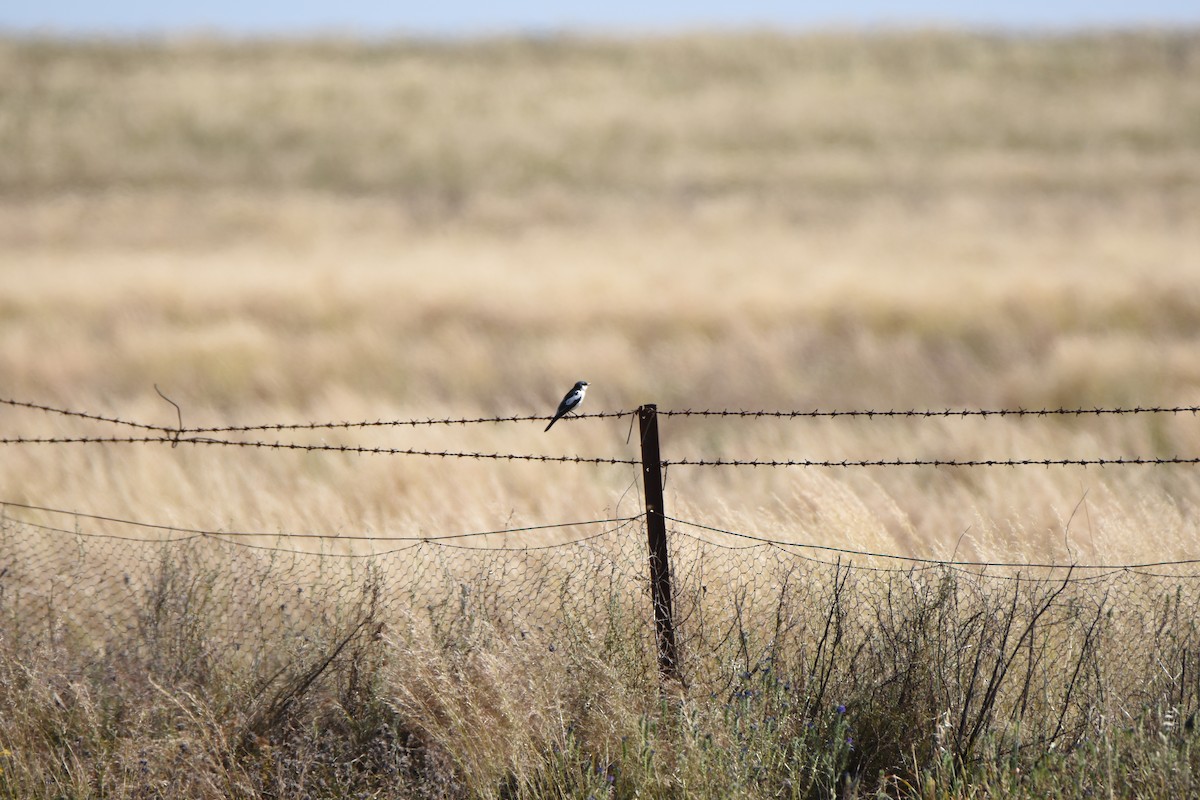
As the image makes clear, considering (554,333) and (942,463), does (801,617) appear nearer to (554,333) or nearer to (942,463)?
(942,463)

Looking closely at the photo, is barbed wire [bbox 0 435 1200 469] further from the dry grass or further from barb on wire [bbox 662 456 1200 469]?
the dry grass

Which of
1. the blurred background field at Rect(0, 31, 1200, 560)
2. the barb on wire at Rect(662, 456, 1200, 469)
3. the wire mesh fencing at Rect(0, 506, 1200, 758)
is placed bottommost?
the wire mesh fencing at Rect(0, 506, 1200, 758)

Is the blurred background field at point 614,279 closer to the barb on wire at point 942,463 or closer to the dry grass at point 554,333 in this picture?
the dry grass at point 554,333

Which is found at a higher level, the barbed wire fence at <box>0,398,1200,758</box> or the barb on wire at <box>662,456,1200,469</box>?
the barb on wire at <box>662,456,1200,469</box>

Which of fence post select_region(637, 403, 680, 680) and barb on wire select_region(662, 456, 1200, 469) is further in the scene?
barb on wire select_region(662, 456, 1200, 469)

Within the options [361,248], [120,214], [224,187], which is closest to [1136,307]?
[361,248]

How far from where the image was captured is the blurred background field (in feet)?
23.2

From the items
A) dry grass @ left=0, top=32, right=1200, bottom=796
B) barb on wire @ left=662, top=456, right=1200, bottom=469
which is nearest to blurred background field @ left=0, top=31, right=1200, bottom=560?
dry grass @ left=0, top=32, right=1200, bottom=796

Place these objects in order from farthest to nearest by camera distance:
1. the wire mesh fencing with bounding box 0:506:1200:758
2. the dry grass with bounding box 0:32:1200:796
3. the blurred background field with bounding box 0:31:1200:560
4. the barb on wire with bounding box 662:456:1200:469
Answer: the blurred background field with bounding box 0:31:1200:560, the barb on wire with bounding box 662:456:1200:469, the dry grass with bounding box 0:32:1200:796, the wire mesh fencing with bounding box 0:506:1200:758

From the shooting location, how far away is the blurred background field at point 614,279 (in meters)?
7.06

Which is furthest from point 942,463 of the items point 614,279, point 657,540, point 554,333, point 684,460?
point 614,279

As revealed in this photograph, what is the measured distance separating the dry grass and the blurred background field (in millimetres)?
69

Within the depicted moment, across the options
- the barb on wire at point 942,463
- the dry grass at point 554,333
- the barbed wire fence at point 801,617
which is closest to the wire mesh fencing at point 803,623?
the barbed wire fence at point 801,617

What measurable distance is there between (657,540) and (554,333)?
30.4 feet
